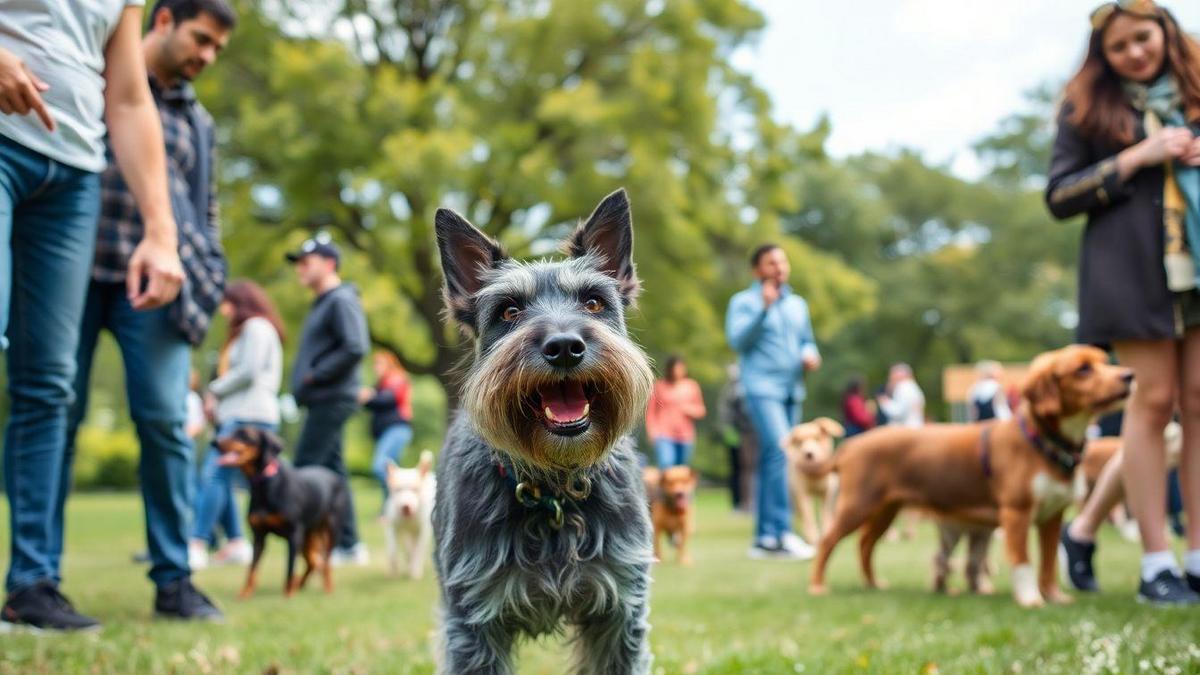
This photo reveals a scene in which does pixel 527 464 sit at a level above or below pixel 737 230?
below

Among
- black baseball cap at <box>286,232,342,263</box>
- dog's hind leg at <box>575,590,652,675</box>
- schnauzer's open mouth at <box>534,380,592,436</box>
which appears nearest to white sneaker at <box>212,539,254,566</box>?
black baseball cap at <box>286,232,342,263</box>

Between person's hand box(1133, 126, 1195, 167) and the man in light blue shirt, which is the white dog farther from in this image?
person's hand box(1133, 126, 1195, 167)

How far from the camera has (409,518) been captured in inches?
316

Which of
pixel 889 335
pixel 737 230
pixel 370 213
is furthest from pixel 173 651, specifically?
pixel 889 335

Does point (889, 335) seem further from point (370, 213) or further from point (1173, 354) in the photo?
point (1173, 354)

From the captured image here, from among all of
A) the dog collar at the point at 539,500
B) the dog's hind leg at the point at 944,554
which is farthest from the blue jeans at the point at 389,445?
the dog collar at the point at 539,500

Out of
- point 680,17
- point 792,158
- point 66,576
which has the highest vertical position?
point 680,17

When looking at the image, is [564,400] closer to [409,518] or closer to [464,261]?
[464,261]

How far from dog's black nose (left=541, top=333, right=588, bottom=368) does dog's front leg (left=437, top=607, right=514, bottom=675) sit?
0.81 m

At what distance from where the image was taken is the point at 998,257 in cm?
3784

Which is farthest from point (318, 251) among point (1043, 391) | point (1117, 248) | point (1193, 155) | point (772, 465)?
point (1193, 155)

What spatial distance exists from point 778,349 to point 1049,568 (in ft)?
12.0

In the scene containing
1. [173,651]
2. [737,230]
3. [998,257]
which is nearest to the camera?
[173,651]

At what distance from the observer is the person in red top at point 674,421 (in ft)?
39.5
